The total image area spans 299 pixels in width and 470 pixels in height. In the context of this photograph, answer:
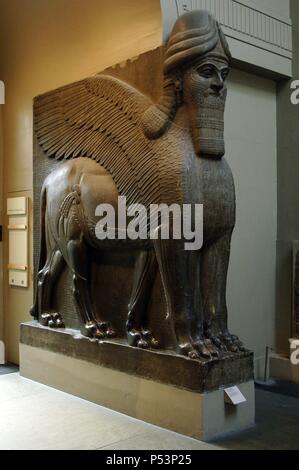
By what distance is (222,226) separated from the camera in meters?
3.32

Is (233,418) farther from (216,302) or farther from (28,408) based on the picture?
(28,408)

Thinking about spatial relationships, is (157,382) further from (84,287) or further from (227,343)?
(84,287)

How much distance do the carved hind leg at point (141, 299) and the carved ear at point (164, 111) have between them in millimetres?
764

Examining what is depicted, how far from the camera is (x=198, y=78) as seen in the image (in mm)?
3219

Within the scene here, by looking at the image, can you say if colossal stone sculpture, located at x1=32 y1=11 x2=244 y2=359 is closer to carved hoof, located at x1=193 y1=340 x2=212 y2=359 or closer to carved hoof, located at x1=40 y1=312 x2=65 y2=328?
carved hoof, located at x1=193 y1=340 x2=212 y2=359

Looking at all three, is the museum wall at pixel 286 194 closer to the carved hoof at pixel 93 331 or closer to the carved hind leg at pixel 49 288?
the carved hoof at pixel 93 331

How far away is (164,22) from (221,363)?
218 centimetres

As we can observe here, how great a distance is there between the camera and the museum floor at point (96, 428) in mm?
2988

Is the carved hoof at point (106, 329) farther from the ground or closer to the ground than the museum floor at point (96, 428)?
farther from the ground

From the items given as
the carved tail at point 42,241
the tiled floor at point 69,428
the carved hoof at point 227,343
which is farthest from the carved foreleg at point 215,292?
the carved tail at point 42,241

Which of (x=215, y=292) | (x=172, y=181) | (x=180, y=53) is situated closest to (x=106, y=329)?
(x=215, y=292)

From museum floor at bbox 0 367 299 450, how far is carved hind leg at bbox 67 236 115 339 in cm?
51

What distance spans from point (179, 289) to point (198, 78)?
1.26 metres
